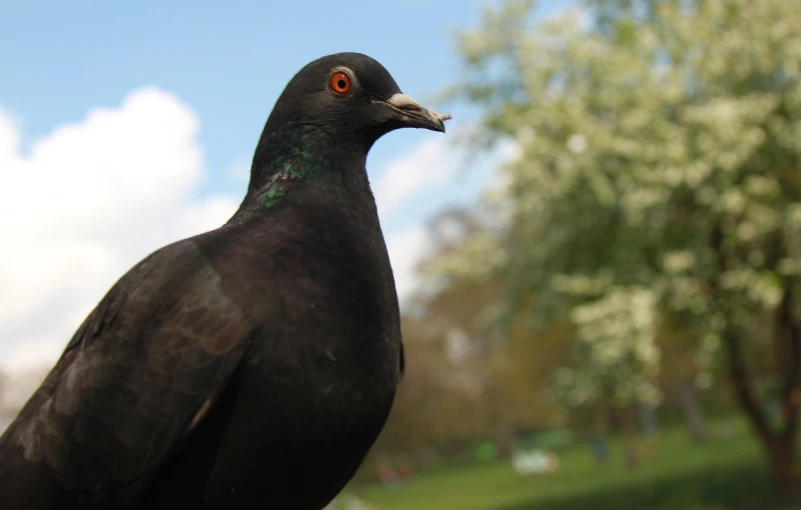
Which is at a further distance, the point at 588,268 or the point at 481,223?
the point at 481,223

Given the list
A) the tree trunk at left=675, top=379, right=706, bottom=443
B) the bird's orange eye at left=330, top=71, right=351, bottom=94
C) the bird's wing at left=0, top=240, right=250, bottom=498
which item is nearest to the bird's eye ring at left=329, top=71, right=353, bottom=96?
the bird's orange eye at left=330, top=71, right=351, bottom=94

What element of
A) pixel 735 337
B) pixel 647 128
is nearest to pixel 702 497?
pixel 735 337

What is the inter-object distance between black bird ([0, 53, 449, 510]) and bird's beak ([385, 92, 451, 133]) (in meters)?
0.26

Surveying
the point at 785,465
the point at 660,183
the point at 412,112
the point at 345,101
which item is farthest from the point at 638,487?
the point at 345,101

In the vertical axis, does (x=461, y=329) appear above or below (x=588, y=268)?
above

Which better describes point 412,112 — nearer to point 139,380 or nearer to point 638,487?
point 139,380

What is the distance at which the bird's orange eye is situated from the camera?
224 centimetres

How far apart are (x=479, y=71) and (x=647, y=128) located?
4.29m

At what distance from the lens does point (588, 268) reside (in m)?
14.7

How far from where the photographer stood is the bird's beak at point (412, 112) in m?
2.29

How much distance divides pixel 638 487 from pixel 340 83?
20.9 metres

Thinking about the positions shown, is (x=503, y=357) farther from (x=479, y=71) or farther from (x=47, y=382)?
(x=47, y=382)

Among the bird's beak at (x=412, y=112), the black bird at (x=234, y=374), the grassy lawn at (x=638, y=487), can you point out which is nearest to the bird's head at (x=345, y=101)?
the bird's beak at (x=412, y=112)

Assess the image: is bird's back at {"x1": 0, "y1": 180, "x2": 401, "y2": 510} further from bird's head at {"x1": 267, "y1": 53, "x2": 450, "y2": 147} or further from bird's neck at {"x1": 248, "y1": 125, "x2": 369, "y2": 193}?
bird's head at {"x1": 267, "y1": 53, "x2": 450, "y2": 147}
